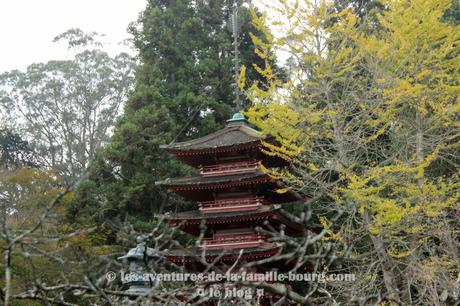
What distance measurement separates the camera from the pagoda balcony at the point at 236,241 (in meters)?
12.9

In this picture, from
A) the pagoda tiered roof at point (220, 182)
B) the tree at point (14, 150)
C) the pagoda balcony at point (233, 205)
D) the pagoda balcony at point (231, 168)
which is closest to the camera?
the pagoda tiered roof at point (220, 182)

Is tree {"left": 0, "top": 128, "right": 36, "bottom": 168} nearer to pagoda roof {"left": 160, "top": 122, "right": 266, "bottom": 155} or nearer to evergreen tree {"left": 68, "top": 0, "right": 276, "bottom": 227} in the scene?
evergreen tree {"left": 68, "top": 0, "right": 276, "bottom": 227}

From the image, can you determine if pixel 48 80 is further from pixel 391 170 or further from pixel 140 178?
pixel 391 170

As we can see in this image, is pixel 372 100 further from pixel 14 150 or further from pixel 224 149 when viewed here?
pixel 14 150

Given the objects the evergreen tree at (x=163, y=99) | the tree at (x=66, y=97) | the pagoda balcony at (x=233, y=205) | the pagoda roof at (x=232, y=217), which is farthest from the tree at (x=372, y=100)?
the tree at (x=66, y=97)

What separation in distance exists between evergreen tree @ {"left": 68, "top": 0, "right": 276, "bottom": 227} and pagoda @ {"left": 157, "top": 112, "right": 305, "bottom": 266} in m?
3.86

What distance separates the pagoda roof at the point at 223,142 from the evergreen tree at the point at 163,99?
3.44 m

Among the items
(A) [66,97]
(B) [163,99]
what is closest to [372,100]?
(B) [163,99]

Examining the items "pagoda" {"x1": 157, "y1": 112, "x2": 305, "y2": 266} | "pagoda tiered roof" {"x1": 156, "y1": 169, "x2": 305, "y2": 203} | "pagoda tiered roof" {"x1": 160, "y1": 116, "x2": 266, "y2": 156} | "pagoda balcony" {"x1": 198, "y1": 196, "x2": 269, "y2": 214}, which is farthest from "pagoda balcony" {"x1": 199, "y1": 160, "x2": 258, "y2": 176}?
"pagoda balcony" {"x1": 198, "y1": 196, "x2": 269, "y2": 214}

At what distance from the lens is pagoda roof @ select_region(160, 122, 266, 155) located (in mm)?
13353

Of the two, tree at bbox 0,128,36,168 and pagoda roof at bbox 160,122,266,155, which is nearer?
pagoda roof at bbox 160,122,266,155

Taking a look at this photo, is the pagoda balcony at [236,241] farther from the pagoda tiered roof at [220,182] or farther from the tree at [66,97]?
the tree at [66,97]

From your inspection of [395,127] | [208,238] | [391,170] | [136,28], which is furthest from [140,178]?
[391,170]

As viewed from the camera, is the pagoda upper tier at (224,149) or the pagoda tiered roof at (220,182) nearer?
the pagoda tiered roof at (220,182)
